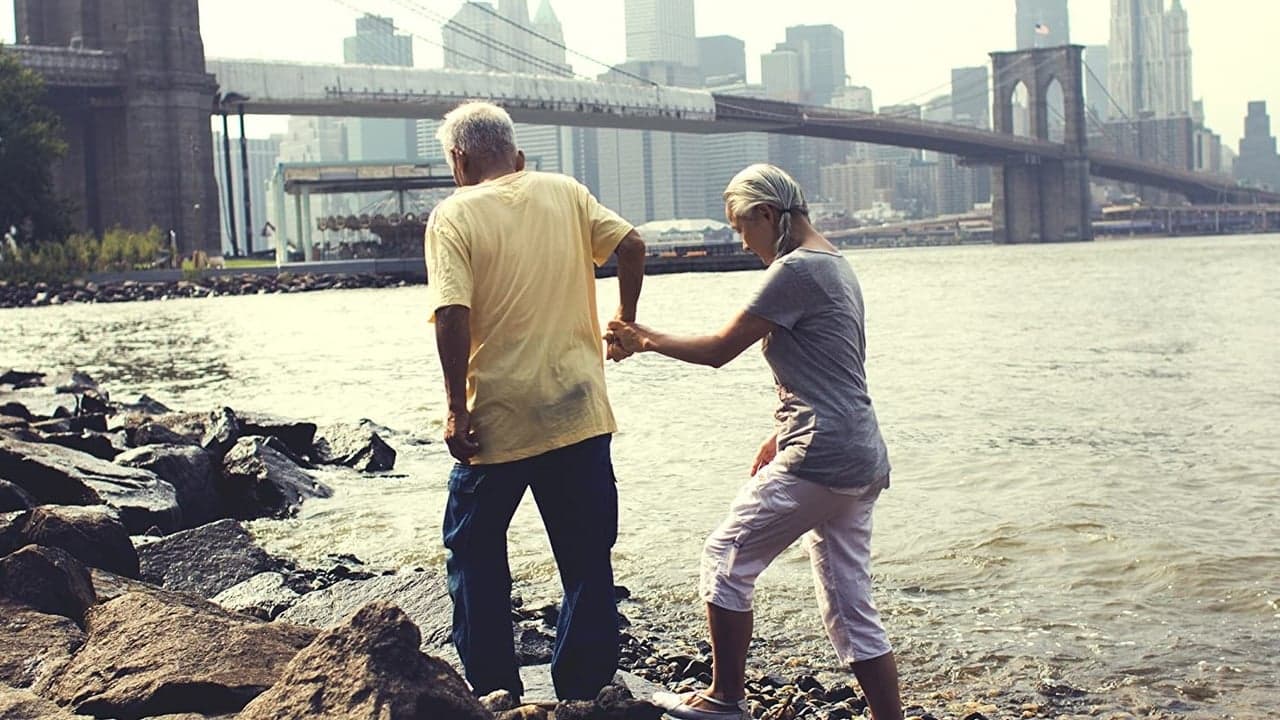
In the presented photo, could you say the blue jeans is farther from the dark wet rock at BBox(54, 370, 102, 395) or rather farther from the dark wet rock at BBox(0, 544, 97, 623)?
the dark wet rock at BBox(54, 370, 102, 395)

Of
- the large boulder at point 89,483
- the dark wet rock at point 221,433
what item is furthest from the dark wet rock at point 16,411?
the large boulder at point 89,483

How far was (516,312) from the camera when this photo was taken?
3.46 m

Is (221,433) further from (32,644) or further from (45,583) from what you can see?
(32,644)

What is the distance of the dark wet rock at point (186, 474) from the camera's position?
7082 millimetres

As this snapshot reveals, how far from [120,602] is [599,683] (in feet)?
3.76

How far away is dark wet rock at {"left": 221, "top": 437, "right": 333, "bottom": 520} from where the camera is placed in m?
7.62

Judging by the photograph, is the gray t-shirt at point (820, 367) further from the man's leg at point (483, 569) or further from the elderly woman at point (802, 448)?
the man's leg at point (483, 569)

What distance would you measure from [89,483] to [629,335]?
3.49 meters

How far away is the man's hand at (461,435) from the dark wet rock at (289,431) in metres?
5.89

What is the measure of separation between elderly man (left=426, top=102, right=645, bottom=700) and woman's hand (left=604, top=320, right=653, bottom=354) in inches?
3.1

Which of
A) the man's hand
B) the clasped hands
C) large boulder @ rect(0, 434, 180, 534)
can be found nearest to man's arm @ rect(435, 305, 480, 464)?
the man's hand

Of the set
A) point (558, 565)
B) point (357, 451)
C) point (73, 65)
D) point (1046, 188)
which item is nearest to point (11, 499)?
point (558, 565)

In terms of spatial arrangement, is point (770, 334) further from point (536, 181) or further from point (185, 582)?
point (185, 582)

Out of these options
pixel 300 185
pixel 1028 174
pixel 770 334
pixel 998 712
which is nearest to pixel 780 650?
pixel 998 712
